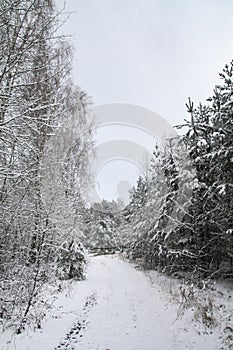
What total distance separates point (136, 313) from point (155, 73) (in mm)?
17516

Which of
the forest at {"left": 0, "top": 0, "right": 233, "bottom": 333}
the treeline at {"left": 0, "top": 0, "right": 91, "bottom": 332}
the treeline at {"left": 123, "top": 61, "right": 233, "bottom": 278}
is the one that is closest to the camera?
the treeline at {"left": 0, "top": 0, "right": 91, "bottom": 332}

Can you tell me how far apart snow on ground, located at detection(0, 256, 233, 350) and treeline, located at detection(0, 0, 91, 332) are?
64 cm

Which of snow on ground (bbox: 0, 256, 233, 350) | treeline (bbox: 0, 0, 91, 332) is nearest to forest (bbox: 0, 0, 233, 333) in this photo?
treeline (bbox: 0, 0, 91, 332)

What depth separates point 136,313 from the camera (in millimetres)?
7090

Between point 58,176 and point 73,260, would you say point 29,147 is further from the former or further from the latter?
point 73,260

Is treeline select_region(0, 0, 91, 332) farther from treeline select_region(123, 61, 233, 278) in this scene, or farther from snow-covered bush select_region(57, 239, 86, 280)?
treeline select_region(123, 61, 233, 278)

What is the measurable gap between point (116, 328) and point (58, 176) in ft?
13.7

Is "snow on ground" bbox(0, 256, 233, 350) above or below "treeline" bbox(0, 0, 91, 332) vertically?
below

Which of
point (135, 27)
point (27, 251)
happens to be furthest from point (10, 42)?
point (135, 27)

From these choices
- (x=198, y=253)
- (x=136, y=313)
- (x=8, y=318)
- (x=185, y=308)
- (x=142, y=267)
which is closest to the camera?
(x=8, y=318)

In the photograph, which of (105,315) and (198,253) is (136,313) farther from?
(198,253)

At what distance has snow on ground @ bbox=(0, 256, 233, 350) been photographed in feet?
15.3

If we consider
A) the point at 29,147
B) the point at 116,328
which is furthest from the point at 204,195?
the point at 29,147

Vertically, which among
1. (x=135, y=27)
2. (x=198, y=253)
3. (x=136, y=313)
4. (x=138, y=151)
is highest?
(x=135, y=27)
